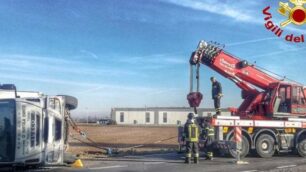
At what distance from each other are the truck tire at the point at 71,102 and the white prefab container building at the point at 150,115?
241 feet

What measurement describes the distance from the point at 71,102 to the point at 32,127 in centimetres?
204

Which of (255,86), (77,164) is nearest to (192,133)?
(77,164)

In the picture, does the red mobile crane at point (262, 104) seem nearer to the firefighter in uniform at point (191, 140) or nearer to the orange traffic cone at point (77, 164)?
the firefighter in uniform at point (191, 140)

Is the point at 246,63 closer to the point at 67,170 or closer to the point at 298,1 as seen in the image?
the point at 298,1

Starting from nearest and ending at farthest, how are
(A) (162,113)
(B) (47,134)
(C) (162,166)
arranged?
(B) (47,134)
(C) (162,166)
(A) (162,113)

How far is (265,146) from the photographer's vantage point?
1750cm

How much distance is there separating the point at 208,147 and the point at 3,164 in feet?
27.3

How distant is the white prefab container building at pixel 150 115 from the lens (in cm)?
8719

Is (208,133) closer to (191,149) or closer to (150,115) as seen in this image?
(191,149)

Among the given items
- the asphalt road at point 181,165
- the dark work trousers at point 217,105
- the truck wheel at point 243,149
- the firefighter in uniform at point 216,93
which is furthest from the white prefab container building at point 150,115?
the asphalt road at point 181,165

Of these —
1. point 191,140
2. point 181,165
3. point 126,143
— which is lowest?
point 126,143

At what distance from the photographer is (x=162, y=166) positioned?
13.8 metres

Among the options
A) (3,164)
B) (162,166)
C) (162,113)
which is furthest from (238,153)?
(162,113)

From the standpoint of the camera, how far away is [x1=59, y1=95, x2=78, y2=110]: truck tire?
12419 mm
